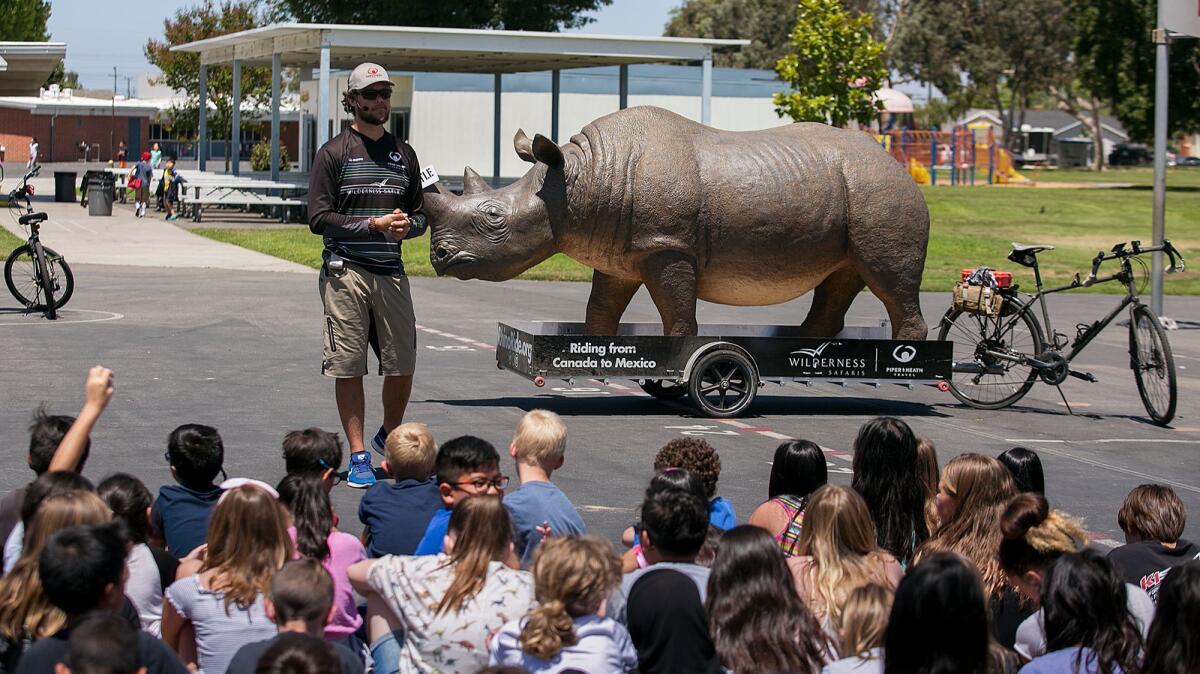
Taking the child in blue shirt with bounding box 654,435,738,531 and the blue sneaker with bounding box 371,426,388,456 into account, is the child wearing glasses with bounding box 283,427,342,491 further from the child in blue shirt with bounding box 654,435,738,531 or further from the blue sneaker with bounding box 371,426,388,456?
the blue sneaker with bounding box 371,426,388,456

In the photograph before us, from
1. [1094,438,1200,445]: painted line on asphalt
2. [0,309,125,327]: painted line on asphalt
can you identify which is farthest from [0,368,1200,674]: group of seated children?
[0,309,125,327]: painted line on asphalt

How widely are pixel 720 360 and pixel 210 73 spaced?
5216 centimetres

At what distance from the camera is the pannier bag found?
42.6 ft

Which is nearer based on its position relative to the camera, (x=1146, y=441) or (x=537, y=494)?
(x=537, y=494)

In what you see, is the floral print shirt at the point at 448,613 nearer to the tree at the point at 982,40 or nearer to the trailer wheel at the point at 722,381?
the trailer wheel at the point at 722,381

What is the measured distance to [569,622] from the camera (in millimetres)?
4672

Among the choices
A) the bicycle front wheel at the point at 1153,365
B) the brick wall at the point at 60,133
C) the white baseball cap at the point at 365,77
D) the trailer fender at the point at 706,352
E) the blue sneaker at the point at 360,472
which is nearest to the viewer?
the blue sneaker at the point at 360,472

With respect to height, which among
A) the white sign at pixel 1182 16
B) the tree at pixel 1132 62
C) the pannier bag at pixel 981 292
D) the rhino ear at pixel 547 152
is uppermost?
the tree at pixel 1132 62

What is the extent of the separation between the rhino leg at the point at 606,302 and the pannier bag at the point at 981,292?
108 inches

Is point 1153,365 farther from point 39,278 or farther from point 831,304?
point 39,278

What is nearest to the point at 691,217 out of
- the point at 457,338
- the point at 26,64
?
the point at 457,338

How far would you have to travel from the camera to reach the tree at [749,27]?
81750 millimetres

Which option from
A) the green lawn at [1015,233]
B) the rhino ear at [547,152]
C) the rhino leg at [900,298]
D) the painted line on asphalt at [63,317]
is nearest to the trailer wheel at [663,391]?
the rhino leg at [900,298]

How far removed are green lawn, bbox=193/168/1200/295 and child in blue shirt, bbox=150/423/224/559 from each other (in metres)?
17.9
